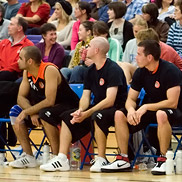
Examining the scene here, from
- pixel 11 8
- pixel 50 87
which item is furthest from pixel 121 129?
pixel 11 8

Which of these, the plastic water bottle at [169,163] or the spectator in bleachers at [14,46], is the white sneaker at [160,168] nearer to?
the plastic water bottle at [169,163]

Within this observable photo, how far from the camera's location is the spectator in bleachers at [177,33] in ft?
23.5

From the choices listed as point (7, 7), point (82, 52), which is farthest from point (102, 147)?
point (7, 7)

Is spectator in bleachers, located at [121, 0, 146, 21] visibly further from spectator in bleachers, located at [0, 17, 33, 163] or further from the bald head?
the bald head

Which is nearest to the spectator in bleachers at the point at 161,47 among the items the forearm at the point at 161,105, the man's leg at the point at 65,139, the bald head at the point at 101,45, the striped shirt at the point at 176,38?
the bald head at the point at 101,45

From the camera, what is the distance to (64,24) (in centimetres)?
873

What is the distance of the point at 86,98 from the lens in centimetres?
572

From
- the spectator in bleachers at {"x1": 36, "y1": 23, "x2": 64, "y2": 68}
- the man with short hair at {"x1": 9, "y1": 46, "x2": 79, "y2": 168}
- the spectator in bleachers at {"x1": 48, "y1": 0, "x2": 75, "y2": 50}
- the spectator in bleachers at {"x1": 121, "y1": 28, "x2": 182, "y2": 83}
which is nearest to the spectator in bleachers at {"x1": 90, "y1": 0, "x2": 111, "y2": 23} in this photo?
the spectator in bleachers at {"x1": 48, "y1": 0, "x2": 75, "y2": 50}

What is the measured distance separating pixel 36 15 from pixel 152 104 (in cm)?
453

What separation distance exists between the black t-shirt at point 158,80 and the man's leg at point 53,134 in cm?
89

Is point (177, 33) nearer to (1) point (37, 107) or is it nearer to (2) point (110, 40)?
(2) point (110, 40)

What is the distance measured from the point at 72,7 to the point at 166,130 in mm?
4706

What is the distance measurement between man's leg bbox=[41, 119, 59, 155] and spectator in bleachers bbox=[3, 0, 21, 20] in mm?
4620

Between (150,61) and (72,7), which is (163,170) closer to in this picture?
(150,61)
